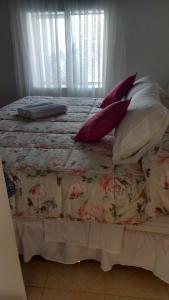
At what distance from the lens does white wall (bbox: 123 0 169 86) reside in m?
3.47

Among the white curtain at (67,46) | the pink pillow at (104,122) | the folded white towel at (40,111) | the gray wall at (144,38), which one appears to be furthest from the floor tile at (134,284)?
the gray wall at (144,38)

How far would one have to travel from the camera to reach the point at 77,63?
376cm

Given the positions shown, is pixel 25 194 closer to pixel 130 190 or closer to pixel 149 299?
pixel 130 190

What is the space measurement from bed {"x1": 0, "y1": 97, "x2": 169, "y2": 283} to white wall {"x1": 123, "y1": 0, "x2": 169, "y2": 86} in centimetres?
250

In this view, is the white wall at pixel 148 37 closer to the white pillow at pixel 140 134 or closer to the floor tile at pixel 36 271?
the white pillow at pixel 140 134

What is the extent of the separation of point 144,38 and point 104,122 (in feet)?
8.64

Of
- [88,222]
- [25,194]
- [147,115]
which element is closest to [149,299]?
[88,222]

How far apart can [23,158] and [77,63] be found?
2711 mm

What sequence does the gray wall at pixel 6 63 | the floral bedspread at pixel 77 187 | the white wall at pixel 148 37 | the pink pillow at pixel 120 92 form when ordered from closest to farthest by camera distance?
1. the floral bedspread at pixel 77 187
2. the pink pillow at pixel 120 92
3. the white wall at pixel 148 37
4. the gray wall at pixel 6 63

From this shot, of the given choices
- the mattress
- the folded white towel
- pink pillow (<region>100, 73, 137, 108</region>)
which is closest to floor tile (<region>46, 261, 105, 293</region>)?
the mattress

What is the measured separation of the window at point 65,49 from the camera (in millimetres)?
3553

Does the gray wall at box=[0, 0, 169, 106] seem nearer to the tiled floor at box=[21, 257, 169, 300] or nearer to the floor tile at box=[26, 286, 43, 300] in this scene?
the tiled floor at box=[21, 257, 169, 300]

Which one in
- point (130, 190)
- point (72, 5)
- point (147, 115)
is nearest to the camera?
point (130, 190)

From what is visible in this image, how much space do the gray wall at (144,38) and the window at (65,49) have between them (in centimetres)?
40
